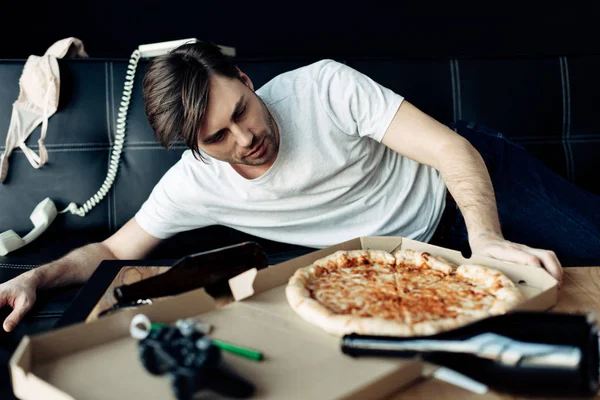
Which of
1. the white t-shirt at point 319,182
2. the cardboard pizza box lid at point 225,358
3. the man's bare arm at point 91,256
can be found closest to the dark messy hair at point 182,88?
the white t-shirt at point 319,182

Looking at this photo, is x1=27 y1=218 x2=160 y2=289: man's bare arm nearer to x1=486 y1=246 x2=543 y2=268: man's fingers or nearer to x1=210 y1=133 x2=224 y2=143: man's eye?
x1=210 y1=133 x2=224 y2=143: man's eye

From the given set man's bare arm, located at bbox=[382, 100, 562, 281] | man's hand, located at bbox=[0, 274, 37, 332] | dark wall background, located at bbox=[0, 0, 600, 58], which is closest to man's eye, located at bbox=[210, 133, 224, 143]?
man's bare arm, located at bbox=[382, 100, 562, 281]

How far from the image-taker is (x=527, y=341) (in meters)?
0.75

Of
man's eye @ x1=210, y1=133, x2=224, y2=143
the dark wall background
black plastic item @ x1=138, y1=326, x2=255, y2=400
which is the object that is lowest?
black plastic item @ x1=138, y1=326, x2=255, y2=400

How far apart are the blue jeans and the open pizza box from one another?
77 centimetres

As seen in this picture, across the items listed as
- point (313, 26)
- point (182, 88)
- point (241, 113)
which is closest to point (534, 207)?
point (241, 113)

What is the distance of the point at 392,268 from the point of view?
1142 mm

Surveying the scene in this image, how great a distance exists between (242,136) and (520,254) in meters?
0.75

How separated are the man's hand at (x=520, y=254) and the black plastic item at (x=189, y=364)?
0.57 metres

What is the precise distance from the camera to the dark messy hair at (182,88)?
1.54 m

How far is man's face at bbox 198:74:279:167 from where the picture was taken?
157 centimetres

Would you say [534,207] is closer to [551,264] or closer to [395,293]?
[551,264]

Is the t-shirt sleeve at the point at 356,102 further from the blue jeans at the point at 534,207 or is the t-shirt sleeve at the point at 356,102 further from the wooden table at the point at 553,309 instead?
the wooden table at the point at 553,309

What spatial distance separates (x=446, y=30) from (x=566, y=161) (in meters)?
0.93
